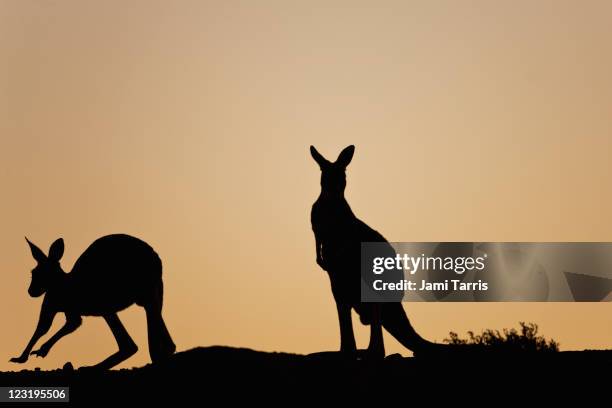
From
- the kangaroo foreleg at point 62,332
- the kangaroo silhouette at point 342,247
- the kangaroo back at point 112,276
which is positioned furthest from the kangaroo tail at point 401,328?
the kangaroo foreleg at point 62,332

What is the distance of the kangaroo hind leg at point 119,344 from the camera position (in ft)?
63.0

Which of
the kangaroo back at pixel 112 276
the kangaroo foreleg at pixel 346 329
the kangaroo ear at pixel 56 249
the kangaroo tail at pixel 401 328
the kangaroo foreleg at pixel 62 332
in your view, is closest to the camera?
the kangaroo foreleg at pixel 346 329

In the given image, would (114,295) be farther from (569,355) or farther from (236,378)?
(569,355)

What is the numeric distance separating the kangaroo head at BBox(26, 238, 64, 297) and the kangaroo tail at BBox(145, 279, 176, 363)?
1771mm

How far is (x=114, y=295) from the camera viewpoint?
19.8m

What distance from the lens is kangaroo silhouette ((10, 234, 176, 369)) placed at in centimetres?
1961

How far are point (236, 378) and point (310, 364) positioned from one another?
1519 mm

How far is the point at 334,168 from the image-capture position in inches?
663

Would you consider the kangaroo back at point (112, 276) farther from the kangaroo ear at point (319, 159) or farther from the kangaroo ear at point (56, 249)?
the kangaroo ear at point (319, 159)

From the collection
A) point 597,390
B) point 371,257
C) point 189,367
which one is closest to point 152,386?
point 189,367

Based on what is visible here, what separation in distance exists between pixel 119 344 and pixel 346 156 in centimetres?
582

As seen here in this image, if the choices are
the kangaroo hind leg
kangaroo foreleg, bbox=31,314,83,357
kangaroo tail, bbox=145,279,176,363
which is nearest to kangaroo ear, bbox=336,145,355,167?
kangaroo tail, bbox=145,279,176,363

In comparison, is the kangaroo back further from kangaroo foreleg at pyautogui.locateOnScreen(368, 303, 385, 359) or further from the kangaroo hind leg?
kangaroo foreleg at pyautogui.locateOnScreen(368, 303, 385, 359)

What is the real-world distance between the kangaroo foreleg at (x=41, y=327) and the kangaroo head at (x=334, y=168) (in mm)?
6104
